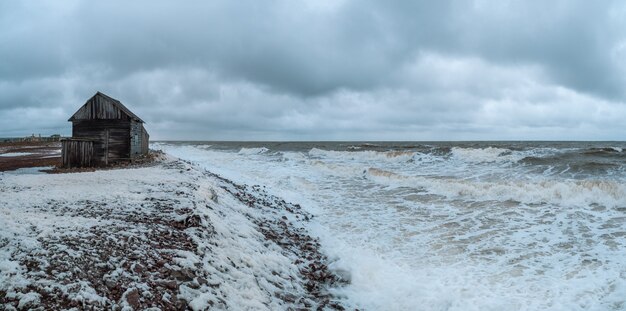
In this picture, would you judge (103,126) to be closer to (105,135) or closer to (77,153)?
(105,135)

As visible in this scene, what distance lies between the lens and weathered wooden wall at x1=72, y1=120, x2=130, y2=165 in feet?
78.7

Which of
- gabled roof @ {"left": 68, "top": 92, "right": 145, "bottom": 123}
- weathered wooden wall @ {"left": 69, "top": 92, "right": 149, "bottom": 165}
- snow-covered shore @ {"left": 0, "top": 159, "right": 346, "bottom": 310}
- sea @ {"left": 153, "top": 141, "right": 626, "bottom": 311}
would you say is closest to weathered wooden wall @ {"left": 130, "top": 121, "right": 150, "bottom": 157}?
weathered wooden wall @ {"left": 69, "top": 92, "right": 149, "bottom": 165}

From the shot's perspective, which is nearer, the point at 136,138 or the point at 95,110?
the point at 95,110

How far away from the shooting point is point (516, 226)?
38.6 feet

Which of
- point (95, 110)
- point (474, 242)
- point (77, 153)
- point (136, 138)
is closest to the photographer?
point (474, 242)

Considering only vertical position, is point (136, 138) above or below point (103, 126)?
below

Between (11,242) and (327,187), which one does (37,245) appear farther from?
(327,187)

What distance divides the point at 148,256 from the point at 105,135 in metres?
21.1

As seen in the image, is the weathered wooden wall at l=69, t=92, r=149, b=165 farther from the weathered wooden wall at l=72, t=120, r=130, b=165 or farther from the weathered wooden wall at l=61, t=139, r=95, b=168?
the weathered wooden wall at l=61, t=139, r=95, b=168

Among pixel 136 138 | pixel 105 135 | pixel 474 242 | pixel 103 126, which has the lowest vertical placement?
pixel 474 242

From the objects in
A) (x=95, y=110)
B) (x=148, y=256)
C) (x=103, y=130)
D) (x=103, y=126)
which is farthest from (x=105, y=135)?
(x=148, y=256)

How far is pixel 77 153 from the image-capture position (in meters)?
22.8

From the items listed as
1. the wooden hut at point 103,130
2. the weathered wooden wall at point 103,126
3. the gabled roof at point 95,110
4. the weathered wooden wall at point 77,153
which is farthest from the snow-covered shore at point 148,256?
the gabled roof at point 95,110

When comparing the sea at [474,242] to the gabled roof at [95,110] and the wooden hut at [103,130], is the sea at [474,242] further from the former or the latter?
the gabled roof at [95,110]
